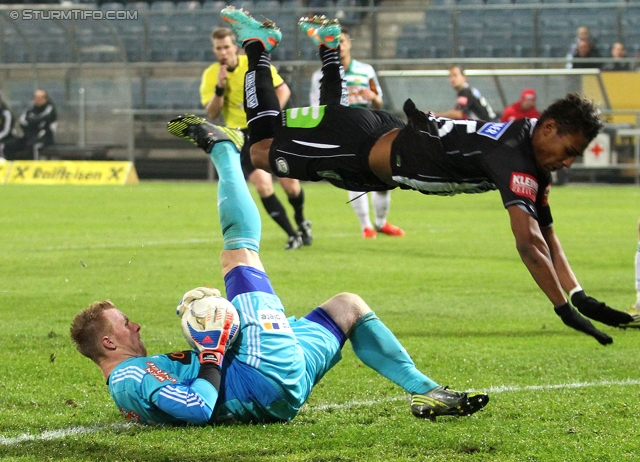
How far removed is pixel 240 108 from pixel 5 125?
15571 millimetres

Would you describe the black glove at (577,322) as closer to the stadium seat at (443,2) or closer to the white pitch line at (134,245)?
the white pitch line at (134,245)

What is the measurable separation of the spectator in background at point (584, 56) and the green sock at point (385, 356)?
20.2m

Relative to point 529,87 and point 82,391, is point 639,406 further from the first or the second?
point 529,87

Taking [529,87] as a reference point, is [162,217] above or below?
below

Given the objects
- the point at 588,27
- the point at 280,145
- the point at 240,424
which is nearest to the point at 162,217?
the point at 280,145

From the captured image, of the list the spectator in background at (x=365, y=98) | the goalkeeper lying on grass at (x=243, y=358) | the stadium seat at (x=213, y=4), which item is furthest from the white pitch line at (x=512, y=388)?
the stadium seat at (x=213, y=4)

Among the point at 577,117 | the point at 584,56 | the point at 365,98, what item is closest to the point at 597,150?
the point at 584,56

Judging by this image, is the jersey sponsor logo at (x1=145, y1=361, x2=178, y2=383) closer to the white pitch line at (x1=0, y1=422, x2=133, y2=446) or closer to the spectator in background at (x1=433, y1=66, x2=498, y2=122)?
the white pitch line at (x1=0, y1=422, x2=133, y2=446)

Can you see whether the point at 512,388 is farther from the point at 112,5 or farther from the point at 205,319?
the point at 112,5

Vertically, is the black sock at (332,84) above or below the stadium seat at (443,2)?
below

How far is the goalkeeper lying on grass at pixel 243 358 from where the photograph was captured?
450 centimetres

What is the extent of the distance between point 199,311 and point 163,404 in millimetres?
442

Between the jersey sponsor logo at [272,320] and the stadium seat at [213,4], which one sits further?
the stadium seat at [213,4]

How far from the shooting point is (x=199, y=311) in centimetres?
452
